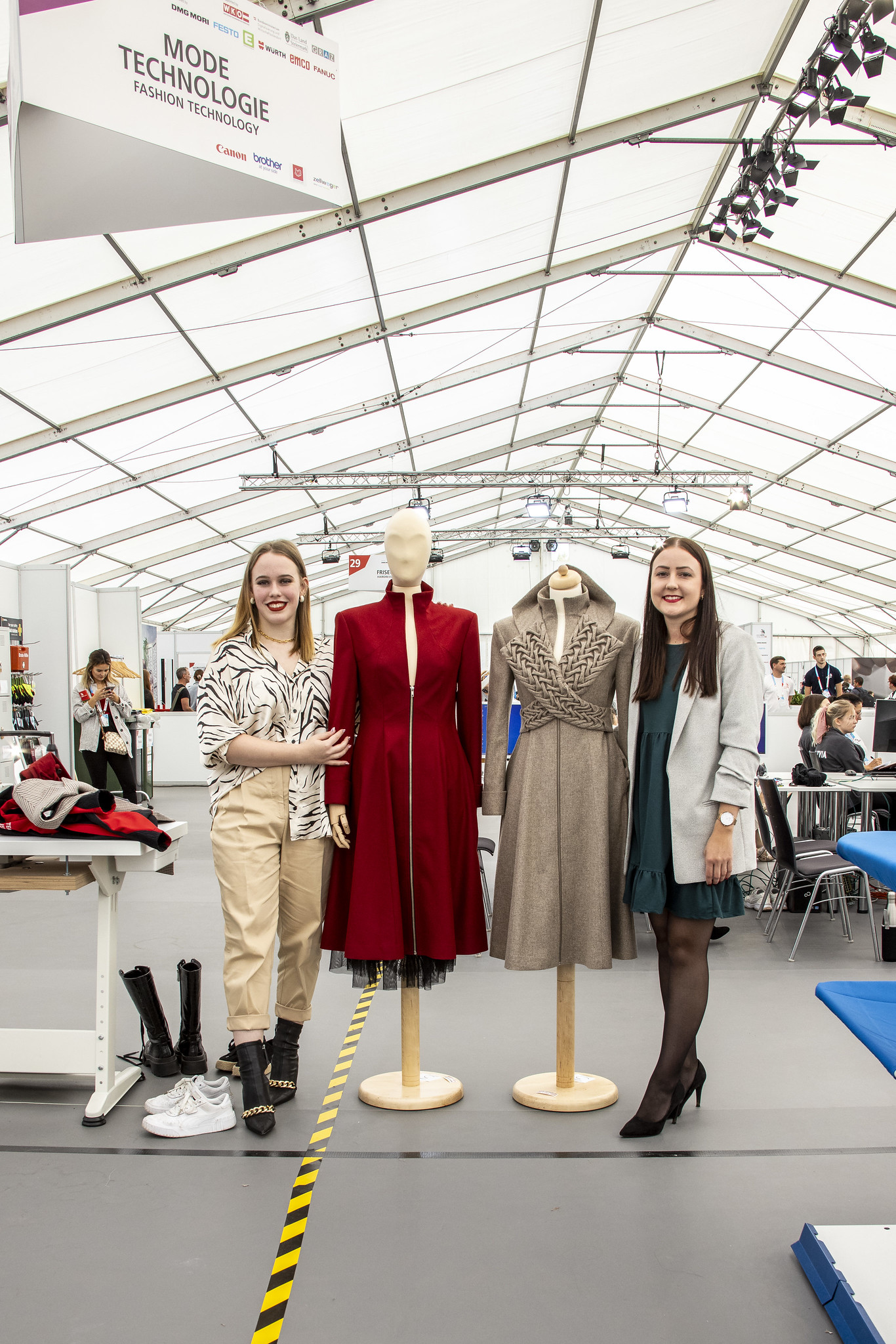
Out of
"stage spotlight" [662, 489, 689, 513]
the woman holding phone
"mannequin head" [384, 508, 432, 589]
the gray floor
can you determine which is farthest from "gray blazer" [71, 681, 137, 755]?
"stage spotlight" [662, 489, 689, 513]

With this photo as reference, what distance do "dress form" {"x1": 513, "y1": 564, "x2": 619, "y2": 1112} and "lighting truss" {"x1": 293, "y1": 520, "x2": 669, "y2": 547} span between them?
1689 centimetres

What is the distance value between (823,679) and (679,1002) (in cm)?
1037

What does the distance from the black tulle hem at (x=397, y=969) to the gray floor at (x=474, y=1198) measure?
0.38 meters

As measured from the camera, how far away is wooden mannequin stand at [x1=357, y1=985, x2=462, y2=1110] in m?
2.81

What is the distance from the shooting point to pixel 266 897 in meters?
2.77

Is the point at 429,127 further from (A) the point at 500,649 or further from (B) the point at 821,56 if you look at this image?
(A) the point at 500,649

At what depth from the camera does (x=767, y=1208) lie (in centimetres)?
225

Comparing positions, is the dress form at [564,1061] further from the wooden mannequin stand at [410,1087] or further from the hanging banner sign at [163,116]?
the hanging banner sign at [163,116]

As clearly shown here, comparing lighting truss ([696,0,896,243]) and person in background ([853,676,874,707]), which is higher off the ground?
lighting truss ([696,0,896,243])

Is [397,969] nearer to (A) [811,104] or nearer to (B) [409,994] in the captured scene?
(B) [409,994]

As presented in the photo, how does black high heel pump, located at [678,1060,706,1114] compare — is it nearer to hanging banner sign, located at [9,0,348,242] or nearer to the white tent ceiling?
hanging banner sign, located at [9,0,348,242]

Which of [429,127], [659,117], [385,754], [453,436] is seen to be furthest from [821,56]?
[453,436]

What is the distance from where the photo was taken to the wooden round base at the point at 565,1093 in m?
2.79

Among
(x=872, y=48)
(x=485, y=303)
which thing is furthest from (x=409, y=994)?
(x=485, y=303)
